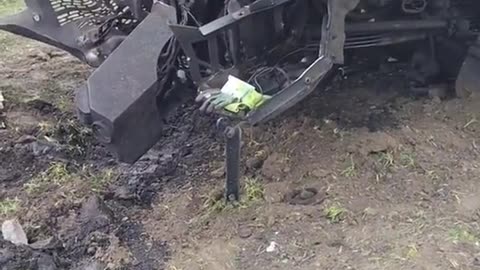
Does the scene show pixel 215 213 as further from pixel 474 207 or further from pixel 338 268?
pixel 474 207

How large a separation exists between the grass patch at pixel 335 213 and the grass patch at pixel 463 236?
54cm

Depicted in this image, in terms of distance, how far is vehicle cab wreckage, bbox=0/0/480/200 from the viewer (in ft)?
14.1

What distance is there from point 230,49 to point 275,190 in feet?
2.70

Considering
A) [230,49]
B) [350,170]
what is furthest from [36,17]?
[350,170]

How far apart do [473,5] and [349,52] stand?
84 centimetres

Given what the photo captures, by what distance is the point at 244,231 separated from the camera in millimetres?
4246

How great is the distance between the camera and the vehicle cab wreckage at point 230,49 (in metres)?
4.31

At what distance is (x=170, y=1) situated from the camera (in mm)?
4883

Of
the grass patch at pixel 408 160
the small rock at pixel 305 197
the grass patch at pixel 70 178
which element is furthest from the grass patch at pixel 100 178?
the grass patch at pixel 408 160

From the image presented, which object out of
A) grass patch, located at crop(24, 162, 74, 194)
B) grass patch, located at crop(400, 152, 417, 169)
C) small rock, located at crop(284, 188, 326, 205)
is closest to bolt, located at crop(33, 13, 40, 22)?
grass patch, located at crop(24, 162, 74, 194)

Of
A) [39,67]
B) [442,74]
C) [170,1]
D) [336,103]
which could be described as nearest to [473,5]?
[442,74]

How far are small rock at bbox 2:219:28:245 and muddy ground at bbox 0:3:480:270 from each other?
50 mm

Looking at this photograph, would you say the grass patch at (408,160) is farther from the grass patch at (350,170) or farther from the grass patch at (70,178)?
the grass patch at (70,178)

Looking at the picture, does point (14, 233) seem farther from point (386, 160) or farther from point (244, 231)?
point (386, 160)
